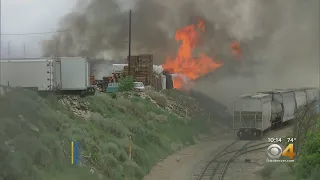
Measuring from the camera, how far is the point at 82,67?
19453 millimetres

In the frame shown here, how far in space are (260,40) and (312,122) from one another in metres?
6.17

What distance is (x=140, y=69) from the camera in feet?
104

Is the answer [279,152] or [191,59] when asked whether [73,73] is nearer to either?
[191,59]

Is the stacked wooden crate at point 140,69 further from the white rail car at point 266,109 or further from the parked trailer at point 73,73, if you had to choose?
the white rail car at point 266,109

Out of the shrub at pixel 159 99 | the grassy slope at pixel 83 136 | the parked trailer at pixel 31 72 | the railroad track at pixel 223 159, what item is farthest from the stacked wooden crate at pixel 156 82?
the railroad track at pixel 223 159

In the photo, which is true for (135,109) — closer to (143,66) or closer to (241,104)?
(241,104)

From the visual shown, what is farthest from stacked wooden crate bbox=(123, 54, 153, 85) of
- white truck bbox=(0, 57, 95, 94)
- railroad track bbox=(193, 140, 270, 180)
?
railroad track bbox=(193, 140, 270, 180)

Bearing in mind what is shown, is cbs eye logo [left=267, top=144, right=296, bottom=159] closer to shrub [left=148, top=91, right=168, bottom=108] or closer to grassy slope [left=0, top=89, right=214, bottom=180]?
grassy slope [left=0, top=89, right=214, bottom=180]

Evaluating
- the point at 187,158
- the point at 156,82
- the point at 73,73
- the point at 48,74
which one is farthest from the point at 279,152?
the point at 156,82

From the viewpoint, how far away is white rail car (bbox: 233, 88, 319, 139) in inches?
688

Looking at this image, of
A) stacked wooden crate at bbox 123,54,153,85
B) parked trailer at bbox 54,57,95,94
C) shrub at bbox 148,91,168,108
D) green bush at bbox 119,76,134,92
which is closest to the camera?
parked trailer at bbox 54,57,95,94

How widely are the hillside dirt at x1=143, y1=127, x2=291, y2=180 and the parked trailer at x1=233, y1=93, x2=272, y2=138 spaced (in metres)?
0.41

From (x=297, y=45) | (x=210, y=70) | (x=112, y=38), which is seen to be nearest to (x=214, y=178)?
(x=210, y=70)

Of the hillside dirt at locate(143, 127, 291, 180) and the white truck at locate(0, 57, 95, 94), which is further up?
the white truck at locate(0, 57, 95, 94)
